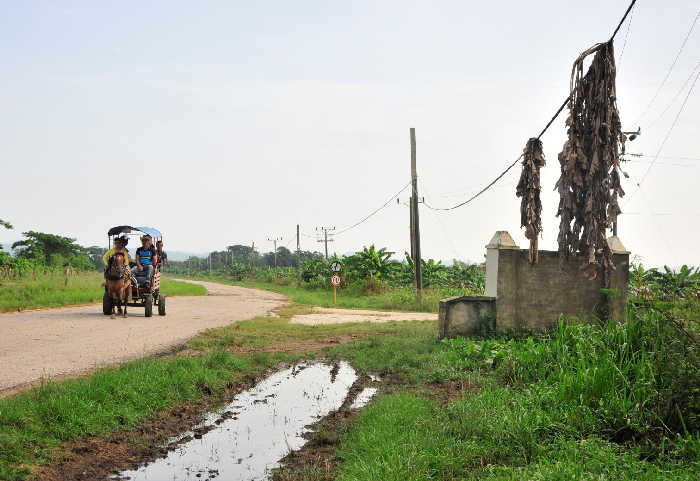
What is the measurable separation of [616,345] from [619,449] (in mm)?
2654

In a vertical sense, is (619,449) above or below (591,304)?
below

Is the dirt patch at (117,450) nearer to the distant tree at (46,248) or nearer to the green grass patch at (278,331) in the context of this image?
the green grass patch at (278,331)

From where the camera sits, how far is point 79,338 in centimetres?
1320

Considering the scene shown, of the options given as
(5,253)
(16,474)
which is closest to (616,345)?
Answer: (16,474)

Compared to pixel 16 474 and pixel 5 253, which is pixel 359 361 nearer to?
pixel 16 474

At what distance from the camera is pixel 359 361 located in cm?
1132

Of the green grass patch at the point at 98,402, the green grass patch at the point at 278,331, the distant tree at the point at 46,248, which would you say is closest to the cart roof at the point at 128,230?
the green grass patch at the point at 278,331

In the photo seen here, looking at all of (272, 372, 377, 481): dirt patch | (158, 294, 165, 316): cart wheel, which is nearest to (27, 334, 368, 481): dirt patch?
(272, 372, 377, 481): dirt patch

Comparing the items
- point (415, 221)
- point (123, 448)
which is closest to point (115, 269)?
point (123, 448)

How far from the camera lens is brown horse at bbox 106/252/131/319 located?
16.9 meters

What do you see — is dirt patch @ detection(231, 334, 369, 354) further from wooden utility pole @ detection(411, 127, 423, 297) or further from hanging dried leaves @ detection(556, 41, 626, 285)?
wooden utility pole @ detection(411, 127, 423, 297)

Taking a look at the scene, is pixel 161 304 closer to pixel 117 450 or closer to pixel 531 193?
pixel 531 193

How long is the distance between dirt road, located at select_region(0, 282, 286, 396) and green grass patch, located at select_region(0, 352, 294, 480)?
3.76 feet

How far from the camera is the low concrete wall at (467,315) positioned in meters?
12.4
